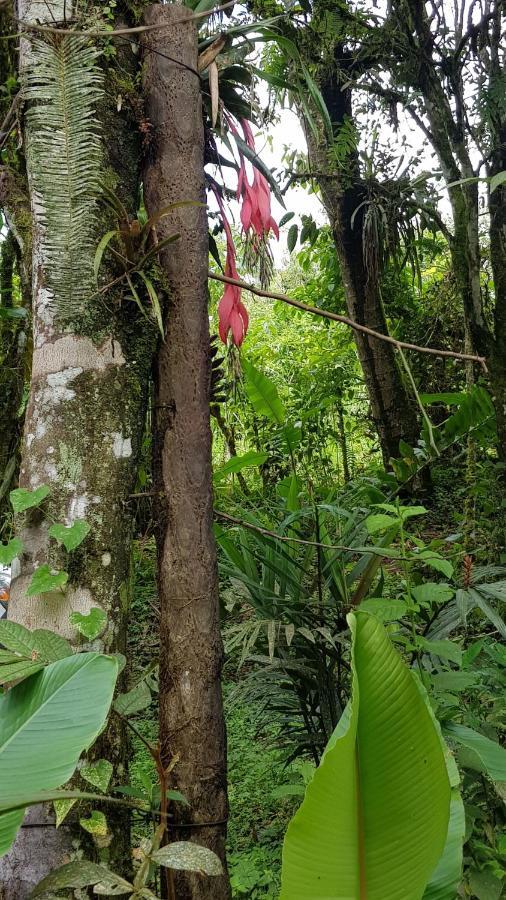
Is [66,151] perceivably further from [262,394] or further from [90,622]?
[262,394]

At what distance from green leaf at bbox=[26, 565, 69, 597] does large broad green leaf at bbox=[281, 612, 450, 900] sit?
63 cm

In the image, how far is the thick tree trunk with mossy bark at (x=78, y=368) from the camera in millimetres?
1215

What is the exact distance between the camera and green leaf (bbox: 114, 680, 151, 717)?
1141 millimetres

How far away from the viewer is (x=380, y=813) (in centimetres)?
65

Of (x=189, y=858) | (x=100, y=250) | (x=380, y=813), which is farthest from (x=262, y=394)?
(x=380, y=813)

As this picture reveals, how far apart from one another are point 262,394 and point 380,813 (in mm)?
3565

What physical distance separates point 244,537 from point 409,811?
1770mm

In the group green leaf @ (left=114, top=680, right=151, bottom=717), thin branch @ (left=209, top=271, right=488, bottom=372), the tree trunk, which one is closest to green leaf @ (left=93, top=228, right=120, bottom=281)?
thin branch @ (left=209, top=271, right=488, bottom=372)

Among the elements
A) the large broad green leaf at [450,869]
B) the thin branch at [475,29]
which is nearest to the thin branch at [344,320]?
the large broad green leaf at [450,869]

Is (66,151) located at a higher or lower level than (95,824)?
higher

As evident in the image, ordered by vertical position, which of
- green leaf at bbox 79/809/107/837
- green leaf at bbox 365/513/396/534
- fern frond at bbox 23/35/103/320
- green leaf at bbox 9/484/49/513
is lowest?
green leaf at bbox 79/809/107/837

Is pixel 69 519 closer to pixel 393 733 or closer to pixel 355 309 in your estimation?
pixel 393 733

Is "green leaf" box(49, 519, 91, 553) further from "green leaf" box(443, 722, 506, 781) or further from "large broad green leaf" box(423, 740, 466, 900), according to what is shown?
"green leaf" box(443, 722, 506, 781)

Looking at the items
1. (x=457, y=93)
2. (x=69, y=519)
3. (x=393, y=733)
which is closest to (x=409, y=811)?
(x=393, y=733)
